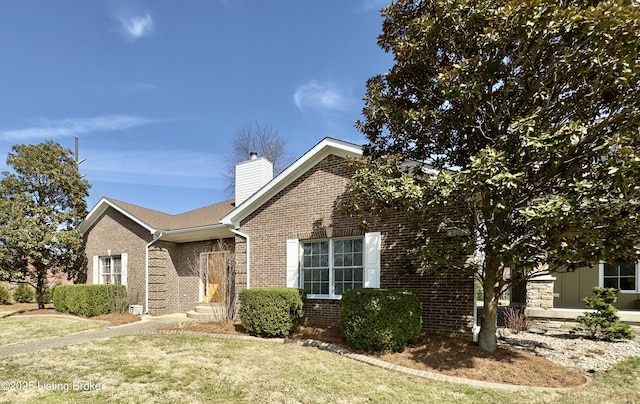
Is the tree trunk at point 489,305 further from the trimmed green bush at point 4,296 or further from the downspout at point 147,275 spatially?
the trimmed green bush at point 4,296

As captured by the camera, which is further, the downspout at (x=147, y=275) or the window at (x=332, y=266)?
the downspout at (x=147, y=275)

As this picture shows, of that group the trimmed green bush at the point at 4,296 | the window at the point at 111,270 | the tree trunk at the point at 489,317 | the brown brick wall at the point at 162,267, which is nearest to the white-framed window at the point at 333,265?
the tree trunk at the point at 489,317

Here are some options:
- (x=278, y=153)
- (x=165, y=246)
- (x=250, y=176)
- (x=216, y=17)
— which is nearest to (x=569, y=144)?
(x=216, y=17)

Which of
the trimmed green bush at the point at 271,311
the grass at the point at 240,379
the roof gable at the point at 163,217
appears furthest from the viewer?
the roof gable at the point at 163,217

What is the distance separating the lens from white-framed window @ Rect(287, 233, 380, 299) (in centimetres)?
858

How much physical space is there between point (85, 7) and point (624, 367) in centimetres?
1471

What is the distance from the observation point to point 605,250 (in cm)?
479

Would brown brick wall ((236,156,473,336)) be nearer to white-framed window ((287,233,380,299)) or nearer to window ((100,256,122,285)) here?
white-framed window ((287,233,380,299))

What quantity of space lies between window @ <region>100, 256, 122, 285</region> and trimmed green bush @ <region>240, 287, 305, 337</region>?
8.77 m

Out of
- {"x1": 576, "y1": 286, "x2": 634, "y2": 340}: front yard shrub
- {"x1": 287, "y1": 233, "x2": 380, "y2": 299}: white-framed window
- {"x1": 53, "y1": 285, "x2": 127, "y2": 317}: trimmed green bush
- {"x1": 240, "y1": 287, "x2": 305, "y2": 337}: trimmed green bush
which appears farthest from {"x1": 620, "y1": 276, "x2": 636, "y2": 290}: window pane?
{"x1": 53, "y1": 285, "x2": 127, "y2": 317}: trimmed green bush

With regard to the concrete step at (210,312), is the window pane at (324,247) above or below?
above

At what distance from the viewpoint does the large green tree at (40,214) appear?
1368 centimetres

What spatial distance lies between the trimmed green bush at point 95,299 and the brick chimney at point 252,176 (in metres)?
5.76

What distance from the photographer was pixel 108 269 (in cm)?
1490
